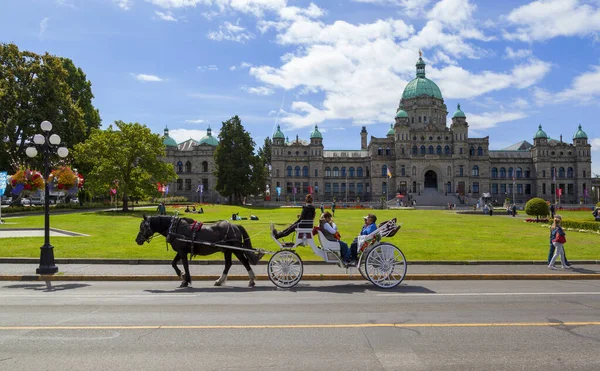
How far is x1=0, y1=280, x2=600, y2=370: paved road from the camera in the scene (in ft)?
20.6

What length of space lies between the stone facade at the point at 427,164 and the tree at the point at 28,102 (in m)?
54.8

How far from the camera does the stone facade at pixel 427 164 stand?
94.2 m

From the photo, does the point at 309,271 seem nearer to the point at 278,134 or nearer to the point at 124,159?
the point at 124,159

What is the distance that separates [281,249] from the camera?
12.0m

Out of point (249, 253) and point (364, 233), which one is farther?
point (364, 233)

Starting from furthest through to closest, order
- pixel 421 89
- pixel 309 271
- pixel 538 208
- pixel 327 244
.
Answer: pixel 421 89
pixel 538 208
pixel 309 271
pixel 327 244

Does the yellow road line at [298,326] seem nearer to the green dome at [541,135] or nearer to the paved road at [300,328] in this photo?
the paved road at [300,328]

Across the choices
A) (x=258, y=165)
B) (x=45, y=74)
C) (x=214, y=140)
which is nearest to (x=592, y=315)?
(x=45, y=74)

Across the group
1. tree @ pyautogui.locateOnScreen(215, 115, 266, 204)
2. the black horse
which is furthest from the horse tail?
tree @ pyautogui.locateOnScreen(215, 115, 266, 204)

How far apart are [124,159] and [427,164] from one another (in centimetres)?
6557

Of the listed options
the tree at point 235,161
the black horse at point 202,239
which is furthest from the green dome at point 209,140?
the black horse at point 202,239

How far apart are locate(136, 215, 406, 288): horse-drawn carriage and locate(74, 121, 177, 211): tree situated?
37.7 meters

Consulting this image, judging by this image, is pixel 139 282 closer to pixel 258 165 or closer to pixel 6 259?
pixel 6 259

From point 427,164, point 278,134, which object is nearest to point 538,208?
point 427,164
